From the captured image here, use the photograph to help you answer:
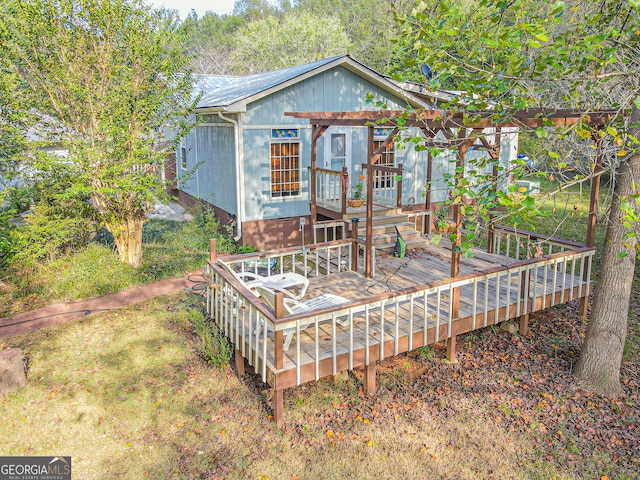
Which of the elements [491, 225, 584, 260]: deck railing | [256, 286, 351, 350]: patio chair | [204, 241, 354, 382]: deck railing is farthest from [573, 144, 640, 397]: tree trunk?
[204, 241, 354, 382]: deck railing

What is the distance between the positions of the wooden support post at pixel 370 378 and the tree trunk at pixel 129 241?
20.0ft

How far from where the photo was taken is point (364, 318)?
6676 mm

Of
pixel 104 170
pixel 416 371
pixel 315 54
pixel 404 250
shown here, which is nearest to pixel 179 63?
pixel 104 170

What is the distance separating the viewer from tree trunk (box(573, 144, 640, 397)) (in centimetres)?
648

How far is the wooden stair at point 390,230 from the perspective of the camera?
9.85 meters

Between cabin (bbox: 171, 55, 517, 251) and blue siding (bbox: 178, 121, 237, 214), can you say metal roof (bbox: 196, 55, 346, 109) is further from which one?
blue siding (bbox: 178, 121, 237, 214)

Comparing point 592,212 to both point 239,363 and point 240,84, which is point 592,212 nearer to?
point 239,363

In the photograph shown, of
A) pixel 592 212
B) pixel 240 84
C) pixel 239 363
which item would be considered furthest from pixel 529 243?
pixel 240 84

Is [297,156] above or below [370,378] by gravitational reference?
above

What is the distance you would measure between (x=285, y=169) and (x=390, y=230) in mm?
3299

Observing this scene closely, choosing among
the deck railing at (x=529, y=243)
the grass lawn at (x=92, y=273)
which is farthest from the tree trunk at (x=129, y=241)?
the deck railing at (x=529, y=243)

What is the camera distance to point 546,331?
8023 mm

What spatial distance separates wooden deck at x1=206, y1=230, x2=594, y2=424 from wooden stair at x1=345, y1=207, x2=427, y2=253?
0.48m

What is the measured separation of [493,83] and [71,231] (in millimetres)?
8351
